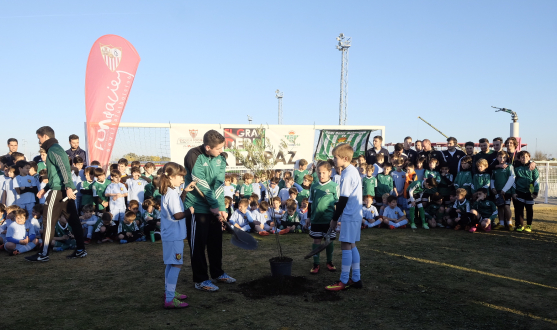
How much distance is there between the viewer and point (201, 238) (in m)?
4.77

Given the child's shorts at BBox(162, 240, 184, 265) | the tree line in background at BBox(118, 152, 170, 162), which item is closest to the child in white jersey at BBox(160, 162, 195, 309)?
A: the child's shorts at BBox(162, 240, 184, 265)

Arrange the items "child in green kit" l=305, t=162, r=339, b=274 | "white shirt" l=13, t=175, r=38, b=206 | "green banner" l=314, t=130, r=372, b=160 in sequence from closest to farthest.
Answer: "child in green kit" l=305, t=162, r=339, b=274 < "white shirt" l=13, t=175, r=38, b=206 < "green banner" l=314, t=130, r=372, b=160

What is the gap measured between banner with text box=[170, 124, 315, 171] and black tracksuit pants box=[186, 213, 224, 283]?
20.3ft

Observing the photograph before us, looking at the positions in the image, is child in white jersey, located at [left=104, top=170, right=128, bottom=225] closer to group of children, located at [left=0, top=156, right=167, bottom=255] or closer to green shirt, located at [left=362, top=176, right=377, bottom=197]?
group of children, located at [left=0, top=156, right=167, bottom=255]

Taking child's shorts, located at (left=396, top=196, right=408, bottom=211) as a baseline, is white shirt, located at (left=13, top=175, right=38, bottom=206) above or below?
above

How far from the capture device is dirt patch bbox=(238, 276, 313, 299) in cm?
466

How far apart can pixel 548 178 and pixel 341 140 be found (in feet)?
29.1

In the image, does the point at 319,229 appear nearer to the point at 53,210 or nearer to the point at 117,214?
the point at 53,210

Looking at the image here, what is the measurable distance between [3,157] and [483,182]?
11128 mm

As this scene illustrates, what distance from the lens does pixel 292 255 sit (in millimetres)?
6719

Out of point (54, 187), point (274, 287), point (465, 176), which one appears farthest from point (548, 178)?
point (54, 187)

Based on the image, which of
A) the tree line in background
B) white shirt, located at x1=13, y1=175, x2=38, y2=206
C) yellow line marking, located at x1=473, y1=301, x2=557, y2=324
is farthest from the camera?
the tree line in background

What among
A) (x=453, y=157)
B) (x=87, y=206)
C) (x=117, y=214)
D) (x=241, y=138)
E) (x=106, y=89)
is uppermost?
(x=106, y=89)

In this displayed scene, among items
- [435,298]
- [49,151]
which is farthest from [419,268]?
[49,151]
